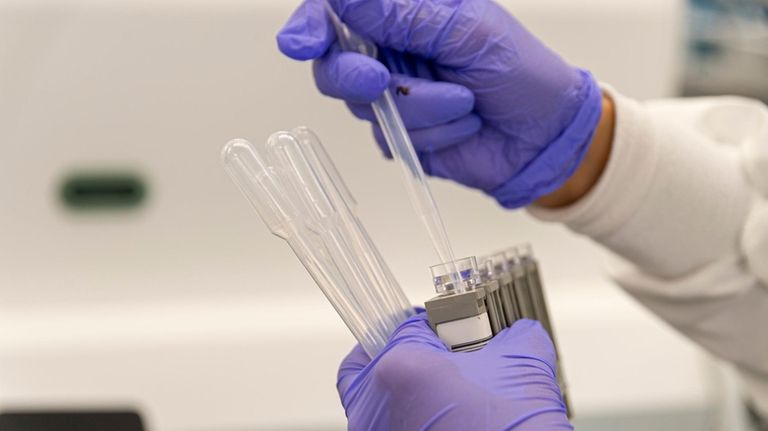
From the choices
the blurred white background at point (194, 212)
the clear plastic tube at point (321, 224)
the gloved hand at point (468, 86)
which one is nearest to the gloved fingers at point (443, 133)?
the gloved hand at point (468, 86)

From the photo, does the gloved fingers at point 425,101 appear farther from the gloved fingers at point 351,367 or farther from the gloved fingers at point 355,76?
the gloved fingers at point 351,367

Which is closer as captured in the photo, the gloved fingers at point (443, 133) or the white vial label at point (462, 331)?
the white vial label at point (462, 331)

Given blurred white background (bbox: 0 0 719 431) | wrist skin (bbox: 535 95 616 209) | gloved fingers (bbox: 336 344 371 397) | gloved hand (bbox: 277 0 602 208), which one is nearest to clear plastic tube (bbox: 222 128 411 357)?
gloved fingers (bbox: 336 344 371 397)

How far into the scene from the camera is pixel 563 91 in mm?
955

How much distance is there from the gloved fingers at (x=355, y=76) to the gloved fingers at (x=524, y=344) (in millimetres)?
268

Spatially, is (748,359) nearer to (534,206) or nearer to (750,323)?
(750,323)

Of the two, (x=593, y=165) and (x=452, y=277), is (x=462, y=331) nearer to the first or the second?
(x=452, y=277)

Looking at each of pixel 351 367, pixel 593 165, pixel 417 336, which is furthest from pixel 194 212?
pixel 417 336

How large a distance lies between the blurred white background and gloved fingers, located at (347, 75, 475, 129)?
96cm

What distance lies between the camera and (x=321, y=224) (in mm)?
729

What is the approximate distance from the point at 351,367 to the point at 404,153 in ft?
0.75

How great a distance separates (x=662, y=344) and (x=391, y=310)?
1.21 meters

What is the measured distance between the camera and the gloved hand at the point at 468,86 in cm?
83

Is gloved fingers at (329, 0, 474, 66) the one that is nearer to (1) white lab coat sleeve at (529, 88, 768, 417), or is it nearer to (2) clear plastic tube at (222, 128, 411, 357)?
(2) clear plastic tube at (222, 128, 411, 357)
